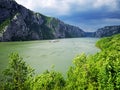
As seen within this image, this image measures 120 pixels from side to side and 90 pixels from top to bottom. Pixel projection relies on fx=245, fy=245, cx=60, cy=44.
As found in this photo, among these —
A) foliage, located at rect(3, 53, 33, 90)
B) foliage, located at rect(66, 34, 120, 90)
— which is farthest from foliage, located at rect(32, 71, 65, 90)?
foliage, located at rect(66, 34, 120, 90)

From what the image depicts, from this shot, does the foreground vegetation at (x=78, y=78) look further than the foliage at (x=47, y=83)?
No

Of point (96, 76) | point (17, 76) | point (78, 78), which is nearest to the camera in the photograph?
point (96, 76)

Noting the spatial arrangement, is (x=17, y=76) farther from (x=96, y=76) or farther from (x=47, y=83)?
(x=96, y=76)

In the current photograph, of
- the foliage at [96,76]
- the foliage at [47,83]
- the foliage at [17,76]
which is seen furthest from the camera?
the foliage at [17,76]

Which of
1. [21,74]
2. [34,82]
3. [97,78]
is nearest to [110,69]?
[97,78]

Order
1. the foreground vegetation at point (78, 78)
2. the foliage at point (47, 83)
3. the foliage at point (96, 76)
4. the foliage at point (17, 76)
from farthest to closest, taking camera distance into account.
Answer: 1. the foliage at point (17, 76)
2. the foliage at point (47, 83)
3. the foreground vegetation at point (78, 78)
4. the foliage at point (96, 76)

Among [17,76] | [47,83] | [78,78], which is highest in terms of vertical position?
[17,76]

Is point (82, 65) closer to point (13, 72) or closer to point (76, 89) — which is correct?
point (76, 89)

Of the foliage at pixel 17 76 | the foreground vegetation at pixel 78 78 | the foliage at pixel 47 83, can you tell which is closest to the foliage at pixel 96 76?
the foreground vegetation at pixel 78 78

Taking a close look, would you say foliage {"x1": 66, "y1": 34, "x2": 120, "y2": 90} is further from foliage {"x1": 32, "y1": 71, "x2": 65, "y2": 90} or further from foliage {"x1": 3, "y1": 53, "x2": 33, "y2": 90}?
foliage {"x1": 3, "y1": 53, "x2": 33, "y2": 90}

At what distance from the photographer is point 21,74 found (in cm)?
5272

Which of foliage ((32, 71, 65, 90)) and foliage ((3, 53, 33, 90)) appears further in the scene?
foliage ((3, 53, 33, 90))

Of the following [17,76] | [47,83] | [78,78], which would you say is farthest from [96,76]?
[17,76]

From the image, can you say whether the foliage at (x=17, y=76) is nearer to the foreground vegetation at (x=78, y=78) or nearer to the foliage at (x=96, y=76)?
the foreground vegetation at (x=78, y=78)
